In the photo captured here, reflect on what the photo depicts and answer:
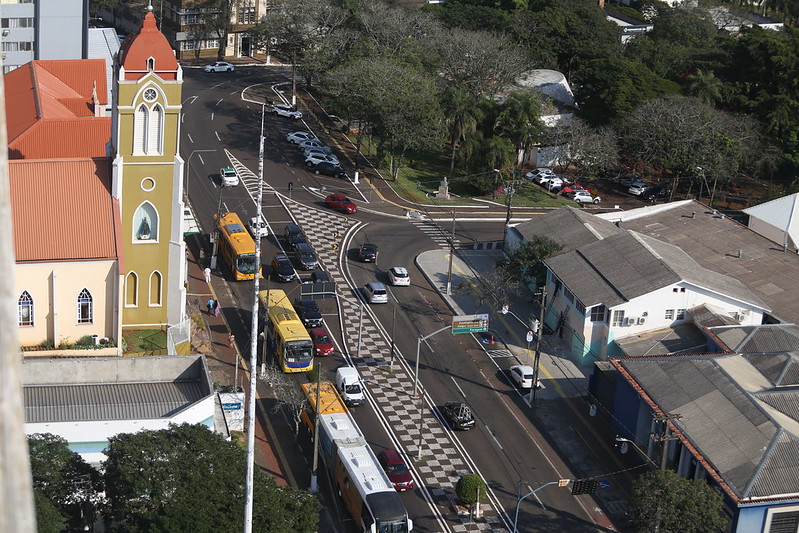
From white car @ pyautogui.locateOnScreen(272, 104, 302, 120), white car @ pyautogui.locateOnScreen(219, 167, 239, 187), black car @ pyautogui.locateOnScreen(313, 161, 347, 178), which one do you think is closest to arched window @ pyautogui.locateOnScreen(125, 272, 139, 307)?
white car @ pyautogui.locateOnScreen(219, 167, 239, 187)

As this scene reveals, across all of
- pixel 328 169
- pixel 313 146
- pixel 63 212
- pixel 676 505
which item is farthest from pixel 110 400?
pixel 313 146

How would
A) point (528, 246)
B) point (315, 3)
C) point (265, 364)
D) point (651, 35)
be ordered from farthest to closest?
point (651, 35) < point (315, 3) < point (528, 246) < point (265, 364)

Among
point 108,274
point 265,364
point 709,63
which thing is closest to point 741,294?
point 265,364

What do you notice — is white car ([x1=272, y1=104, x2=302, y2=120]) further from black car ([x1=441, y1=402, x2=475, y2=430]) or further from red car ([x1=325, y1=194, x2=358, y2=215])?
black car ([x1=441, y1=402, x2=475, y2=430])

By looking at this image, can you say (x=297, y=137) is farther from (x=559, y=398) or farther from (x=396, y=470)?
(x=396, y=470)

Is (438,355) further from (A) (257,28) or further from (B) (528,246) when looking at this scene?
(A) (257,28)
